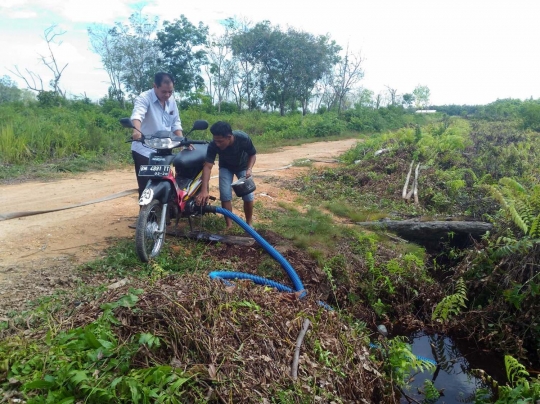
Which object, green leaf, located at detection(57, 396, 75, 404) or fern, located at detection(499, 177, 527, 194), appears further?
fern, located at detection(499, 177, 527, 194)

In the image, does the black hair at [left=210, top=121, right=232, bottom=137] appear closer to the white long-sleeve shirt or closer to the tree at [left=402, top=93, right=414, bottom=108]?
the white long-sleeve shirt

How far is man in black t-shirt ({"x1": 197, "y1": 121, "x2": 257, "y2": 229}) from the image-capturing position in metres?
4.73

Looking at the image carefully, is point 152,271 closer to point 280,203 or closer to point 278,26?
point 280,203

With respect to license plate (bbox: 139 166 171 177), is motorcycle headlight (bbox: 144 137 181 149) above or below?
above

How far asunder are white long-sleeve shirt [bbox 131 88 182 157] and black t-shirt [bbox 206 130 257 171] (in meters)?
0.63

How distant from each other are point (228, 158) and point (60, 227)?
7.16 ft

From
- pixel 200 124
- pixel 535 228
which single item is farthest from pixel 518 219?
pixel 200 124

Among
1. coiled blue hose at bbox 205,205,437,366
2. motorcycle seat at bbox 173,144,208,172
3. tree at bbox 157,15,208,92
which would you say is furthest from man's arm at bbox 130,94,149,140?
tree at bbox 157,15,208,92

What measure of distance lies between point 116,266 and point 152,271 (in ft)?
1.40

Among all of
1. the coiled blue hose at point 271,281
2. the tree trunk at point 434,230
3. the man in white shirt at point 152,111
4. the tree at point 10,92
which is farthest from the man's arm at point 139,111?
the tree at point 10,92

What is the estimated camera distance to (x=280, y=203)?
7.05m

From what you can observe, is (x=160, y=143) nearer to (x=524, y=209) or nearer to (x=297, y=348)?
(x=297, y=348)

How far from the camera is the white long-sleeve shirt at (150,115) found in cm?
486

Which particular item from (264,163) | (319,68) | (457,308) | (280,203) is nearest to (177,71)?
(319,68)
